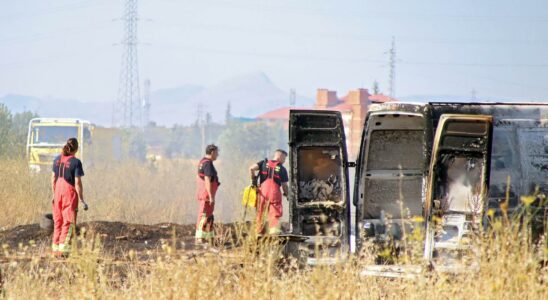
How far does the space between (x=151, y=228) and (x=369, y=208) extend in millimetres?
6944

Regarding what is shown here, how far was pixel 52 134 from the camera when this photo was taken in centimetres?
3506

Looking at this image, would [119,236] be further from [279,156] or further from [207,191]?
[279,156]

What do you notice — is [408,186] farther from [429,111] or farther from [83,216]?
[83,216]

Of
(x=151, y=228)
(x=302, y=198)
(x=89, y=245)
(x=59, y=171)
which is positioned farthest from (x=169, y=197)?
(x=89, y=245)

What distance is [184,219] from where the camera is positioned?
95.6ft

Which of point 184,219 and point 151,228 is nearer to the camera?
point 151,228

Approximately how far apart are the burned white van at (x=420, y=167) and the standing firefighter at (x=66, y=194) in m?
3.60

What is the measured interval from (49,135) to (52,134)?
148 millimetres

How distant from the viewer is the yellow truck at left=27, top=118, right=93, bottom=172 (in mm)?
33750

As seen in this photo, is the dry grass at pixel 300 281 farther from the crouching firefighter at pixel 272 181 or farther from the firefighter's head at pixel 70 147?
the crouching firefighter at pixel 272 181

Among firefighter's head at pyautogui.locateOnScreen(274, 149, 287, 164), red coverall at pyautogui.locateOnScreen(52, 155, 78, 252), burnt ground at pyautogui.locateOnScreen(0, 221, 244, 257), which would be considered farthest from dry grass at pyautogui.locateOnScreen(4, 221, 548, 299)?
firefighter's head at pyautogui.locateOnScreen(274, 149, 287, 164)

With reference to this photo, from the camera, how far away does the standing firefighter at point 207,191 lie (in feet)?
56.9

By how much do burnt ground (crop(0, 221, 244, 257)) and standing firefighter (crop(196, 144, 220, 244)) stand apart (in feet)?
0.72

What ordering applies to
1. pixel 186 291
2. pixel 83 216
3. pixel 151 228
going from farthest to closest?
1. pixel 83 216
2. pixel 151 228
3. pixel 186 291
